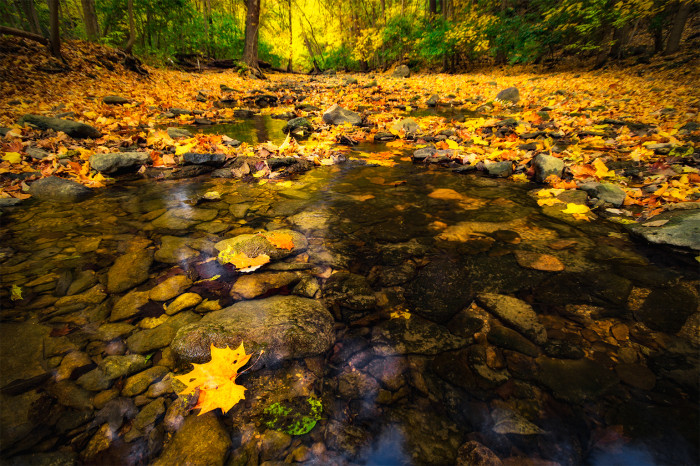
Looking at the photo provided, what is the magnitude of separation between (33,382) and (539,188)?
14.3 feet

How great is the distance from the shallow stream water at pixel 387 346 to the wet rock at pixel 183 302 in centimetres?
5

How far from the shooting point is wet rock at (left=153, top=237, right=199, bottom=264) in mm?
2176

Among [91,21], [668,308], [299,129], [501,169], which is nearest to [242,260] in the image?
[668,308]

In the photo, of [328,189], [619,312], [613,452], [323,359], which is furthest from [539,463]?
[328,189]

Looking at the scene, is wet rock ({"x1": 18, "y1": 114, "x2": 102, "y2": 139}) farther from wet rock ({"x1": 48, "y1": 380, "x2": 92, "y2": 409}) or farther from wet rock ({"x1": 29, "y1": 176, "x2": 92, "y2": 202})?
wet rock ({"x1": 48, "y1": 380, "x2": 92, "y2": 409})

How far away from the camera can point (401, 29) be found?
18984 mm

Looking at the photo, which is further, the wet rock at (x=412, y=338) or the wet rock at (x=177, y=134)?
the wet rock at (x=177, y=134)

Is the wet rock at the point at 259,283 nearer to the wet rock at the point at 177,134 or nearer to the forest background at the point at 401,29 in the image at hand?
the wet rock at the point at 177,134

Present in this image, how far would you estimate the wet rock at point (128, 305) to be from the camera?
1.67 meters

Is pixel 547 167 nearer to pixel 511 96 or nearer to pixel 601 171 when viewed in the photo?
pixel 601 171

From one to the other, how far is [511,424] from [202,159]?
451 cm

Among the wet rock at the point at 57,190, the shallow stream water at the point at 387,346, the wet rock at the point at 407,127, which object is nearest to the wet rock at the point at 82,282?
the shallow stream water at the point at 387,346

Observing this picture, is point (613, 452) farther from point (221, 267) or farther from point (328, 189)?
point (328, 189)

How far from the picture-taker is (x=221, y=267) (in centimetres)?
209
